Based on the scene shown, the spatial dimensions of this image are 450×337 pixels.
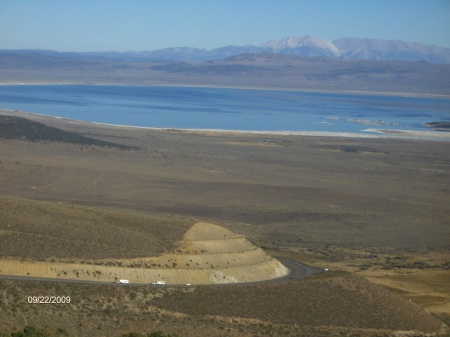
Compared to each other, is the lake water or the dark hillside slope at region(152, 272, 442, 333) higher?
the dark hillside slope at region(152, 272, 442, 333)

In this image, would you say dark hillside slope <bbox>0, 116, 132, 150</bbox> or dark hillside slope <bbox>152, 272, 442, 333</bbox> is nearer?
dark hillside slope <bbox>152, 272, 442, 333</bbox>

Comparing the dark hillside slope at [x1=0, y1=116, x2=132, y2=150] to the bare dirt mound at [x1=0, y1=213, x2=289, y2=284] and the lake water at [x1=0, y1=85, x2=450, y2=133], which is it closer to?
the lake water at [x1=0, y1=85, x2=450, y2=133]

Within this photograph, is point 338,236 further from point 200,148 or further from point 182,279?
point 200,148

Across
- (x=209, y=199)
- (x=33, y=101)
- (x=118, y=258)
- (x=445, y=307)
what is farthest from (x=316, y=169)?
(x=33, y=101)

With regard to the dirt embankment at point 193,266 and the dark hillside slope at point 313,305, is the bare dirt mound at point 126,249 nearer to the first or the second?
the dirt embankment at point 193,266

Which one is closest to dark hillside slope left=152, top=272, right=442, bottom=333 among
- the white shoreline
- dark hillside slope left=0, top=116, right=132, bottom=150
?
dark hillside slope left=0, top=116, right=132, bottom=150

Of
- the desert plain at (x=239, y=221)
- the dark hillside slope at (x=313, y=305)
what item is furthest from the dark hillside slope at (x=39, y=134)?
the dark hillside slope at (x=313, y=305)
